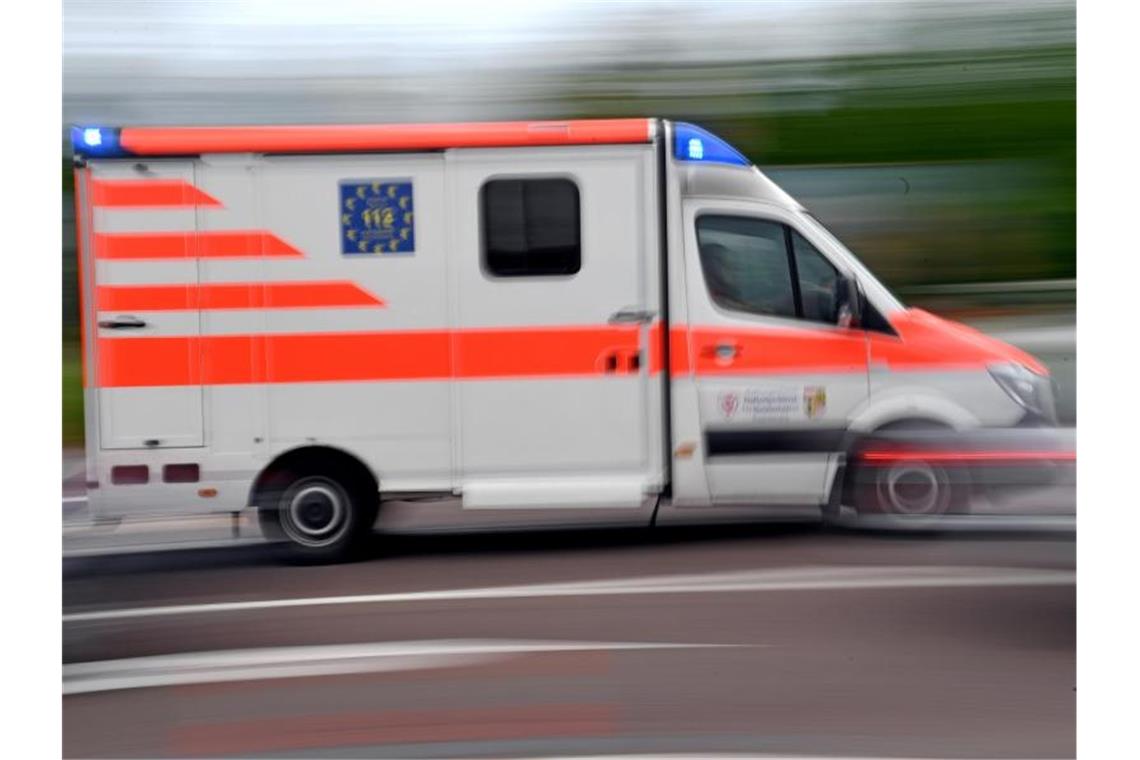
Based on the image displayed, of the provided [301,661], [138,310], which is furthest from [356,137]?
[301,661]

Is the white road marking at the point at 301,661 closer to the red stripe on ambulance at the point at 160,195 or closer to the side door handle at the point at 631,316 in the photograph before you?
the side door handle at the point at 631,316

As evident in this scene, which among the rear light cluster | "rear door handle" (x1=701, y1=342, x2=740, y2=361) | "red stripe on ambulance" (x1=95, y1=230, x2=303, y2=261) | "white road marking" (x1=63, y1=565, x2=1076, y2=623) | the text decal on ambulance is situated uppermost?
the text decal on ambulance

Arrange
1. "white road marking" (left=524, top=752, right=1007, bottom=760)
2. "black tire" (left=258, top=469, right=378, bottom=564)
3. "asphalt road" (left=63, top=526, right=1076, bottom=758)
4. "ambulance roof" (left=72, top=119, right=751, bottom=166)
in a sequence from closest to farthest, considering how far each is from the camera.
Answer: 1. "white road marking" (left=524, top=752, right=1007, bottom=760)
2. "asphalt road" (left=63, top=526, right=1076, bottom=758)
3. "ambulance roof" (left=72, top=119, right=751, bottom=166)
4. "black tire" (left=258, top=469, right=378, bottom=564)

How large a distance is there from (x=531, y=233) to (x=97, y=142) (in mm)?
1847

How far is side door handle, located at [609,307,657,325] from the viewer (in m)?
6.35

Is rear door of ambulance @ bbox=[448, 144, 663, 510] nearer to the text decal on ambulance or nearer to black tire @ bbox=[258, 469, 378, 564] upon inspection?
the text decal on ambulance

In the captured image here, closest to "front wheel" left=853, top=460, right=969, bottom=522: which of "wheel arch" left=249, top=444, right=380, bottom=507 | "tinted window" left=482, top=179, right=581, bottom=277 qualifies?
"tinted window" left=482, top=179, right=581, bottom=277

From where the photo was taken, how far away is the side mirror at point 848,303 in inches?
249

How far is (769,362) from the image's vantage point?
250 inches

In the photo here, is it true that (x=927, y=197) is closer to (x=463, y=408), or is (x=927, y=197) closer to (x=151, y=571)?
(x=463, y=408)

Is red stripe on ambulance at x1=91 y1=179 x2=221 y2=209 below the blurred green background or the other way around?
below

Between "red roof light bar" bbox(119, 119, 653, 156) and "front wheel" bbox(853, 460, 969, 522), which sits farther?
"front wheel" bbox(853, 460, 969, 522)

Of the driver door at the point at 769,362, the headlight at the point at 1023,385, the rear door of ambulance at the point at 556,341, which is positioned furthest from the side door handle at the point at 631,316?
the headlight at the point at 1023,385

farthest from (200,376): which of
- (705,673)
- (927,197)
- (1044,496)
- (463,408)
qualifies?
(1044,496)
